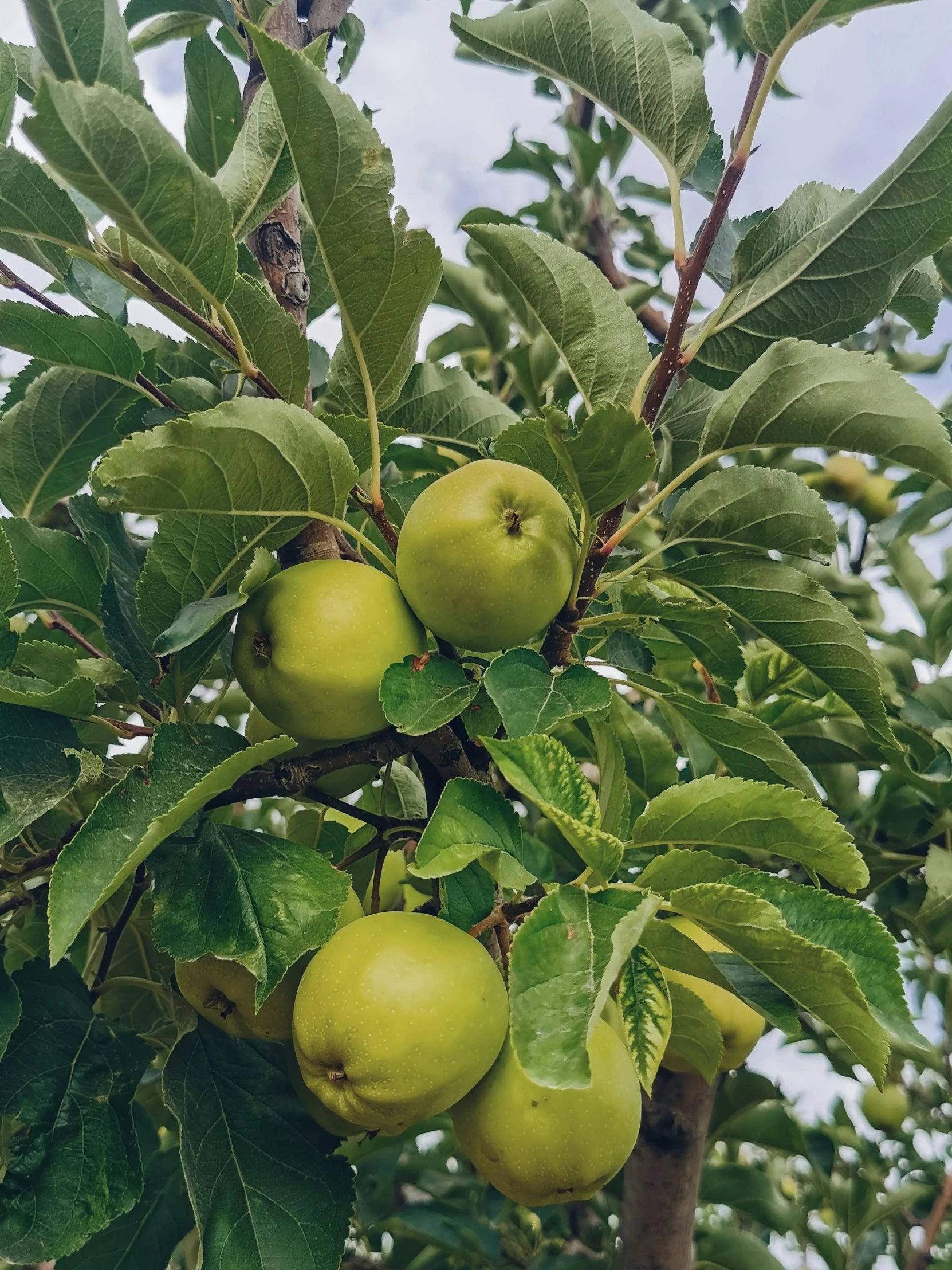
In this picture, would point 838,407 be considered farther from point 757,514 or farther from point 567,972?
point 567,972

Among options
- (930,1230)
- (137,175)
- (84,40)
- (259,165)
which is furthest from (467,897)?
(930,1230)

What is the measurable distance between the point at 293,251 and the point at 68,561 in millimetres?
483

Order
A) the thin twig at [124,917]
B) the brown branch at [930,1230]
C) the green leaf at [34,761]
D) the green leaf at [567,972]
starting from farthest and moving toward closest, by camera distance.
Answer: the brown branch at [930,1230], the thin twig at [124,917], the green leaf at [34,761], the green leaf at [567,972]

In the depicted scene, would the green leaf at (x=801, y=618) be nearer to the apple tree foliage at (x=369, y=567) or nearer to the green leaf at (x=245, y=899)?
the apple tree foliage at (x=369, y=567)

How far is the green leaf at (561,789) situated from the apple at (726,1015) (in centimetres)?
49

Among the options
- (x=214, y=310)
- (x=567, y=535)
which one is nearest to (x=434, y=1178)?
(x=567, y=535)

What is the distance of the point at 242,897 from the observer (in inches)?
30.6

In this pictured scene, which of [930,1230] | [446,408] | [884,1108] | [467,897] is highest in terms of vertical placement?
[446,408]

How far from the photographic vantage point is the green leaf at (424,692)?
0.75 meters

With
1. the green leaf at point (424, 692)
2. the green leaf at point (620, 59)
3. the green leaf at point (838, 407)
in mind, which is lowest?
the green leaf at point (424, 692)

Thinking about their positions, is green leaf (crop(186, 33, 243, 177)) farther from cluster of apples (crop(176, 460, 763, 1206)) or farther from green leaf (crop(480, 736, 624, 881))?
green leaf (crop(480, 736, 624, 881))

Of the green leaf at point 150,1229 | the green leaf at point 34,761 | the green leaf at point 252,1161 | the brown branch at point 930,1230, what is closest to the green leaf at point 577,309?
the green leaf at point 34,761

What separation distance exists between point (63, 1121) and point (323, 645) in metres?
0.53

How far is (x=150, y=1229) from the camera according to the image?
1160 mm
